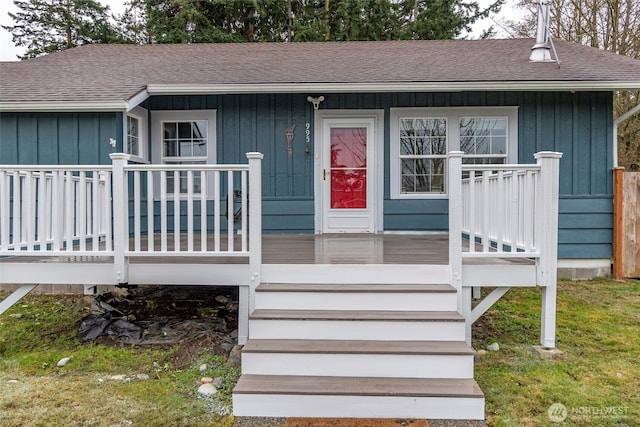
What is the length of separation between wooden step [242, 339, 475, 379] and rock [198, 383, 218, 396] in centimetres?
32

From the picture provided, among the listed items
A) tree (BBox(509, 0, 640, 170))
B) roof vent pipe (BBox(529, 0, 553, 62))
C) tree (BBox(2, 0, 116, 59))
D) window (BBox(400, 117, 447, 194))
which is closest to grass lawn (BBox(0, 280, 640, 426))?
window (BBox(400, 117, 447, 194))

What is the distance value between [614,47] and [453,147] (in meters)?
8.23

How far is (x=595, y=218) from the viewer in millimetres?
5859

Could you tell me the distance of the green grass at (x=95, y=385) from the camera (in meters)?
2.44

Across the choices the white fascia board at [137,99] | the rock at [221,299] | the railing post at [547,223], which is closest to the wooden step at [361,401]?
the railing post at [547,223]

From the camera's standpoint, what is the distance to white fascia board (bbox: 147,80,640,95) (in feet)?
17.9

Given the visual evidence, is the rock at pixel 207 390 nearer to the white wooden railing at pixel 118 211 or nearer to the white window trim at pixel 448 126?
the white wooden railing at pixel 118 211

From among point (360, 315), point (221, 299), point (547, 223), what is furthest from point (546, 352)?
point (221, 299)

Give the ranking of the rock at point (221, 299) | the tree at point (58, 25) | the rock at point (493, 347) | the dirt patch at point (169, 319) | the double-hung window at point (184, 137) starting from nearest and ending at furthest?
the rock at point (493, 347)
the dirt patch at point (169, 319)
the rock at point (221, 299)
the double-hung window at point (184, 137)
the tree at point (58, 25)

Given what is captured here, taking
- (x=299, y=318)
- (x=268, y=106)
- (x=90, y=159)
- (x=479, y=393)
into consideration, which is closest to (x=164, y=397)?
(x=299, y=318)

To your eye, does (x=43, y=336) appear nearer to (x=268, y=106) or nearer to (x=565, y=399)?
(x=268, y=106)

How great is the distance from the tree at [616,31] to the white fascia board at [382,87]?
21.8 feet

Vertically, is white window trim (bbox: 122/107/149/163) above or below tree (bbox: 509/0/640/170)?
below

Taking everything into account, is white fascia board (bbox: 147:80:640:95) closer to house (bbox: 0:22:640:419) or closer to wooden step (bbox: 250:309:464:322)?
house (bbox: 0:22:640:419)
